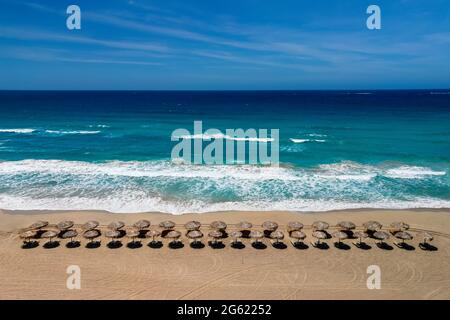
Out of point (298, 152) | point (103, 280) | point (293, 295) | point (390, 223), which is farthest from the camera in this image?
point (298, 152)

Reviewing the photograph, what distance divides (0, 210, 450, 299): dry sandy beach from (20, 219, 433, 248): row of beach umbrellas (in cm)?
51

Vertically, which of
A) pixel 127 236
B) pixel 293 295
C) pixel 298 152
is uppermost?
pixel 298 152

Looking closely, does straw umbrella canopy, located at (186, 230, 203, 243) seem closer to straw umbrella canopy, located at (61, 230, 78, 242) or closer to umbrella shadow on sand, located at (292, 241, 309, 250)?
umbrella shadow on sand, located at (292, 241, 309, 250)

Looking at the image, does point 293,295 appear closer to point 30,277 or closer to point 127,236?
point 127,236

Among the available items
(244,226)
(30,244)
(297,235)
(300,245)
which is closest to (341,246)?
(300,245)

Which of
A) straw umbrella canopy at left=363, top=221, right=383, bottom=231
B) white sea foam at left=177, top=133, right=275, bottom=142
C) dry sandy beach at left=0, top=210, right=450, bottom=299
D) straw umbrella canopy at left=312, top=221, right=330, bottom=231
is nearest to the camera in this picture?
dry sandy beach at left=0, top=210, right=450, bottom=299

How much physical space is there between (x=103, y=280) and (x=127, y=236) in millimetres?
2918

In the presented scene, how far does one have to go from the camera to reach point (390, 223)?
18.1 m

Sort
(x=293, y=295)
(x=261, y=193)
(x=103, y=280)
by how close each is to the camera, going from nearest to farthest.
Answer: (x=293, y=295) → (x=103, y=280) → (x=261, y=193)

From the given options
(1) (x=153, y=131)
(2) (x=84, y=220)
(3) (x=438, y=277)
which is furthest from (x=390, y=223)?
(1) (x=153, y=131)

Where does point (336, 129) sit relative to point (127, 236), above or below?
above

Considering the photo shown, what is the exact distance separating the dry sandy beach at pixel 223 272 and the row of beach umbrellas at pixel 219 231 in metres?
0.51

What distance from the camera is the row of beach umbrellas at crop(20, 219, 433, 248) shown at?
1563 centimetres

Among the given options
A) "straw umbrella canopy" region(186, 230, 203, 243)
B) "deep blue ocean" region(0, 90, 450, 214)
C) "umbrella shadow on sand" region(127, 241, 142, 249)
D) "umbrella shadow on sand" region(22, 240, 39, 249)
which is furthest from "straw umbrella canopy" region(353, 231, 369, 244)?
"umbrella shadow on sand" region(22, 240, 39, 249)
